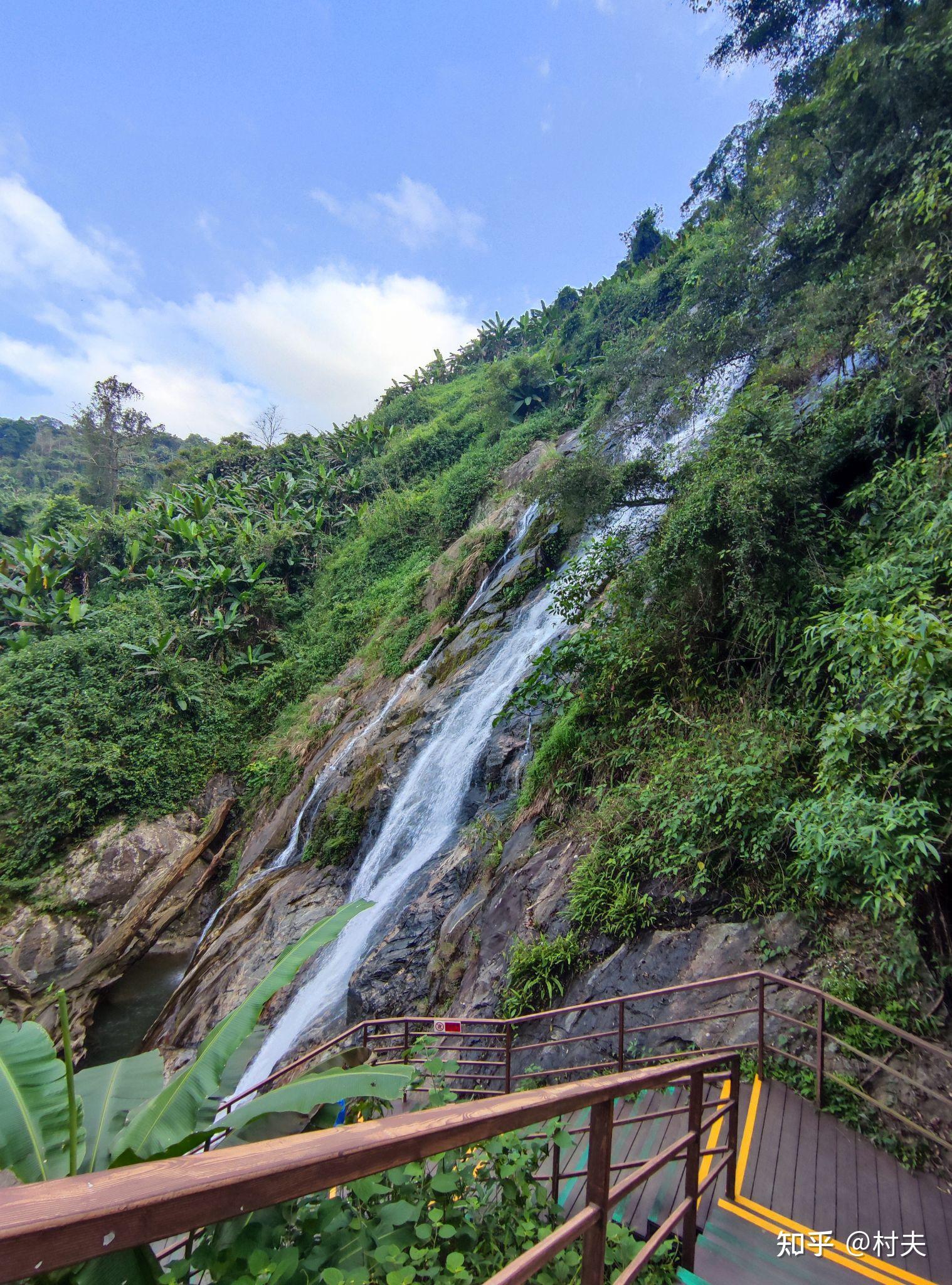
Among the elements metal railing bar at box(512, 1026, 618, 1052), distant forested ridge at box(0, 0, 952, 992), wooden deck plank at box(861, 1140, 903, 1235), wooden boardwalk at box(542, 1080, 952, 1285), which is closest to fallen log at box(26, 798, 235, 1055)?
distant forested ridge at box(0, 0, 952, 992)

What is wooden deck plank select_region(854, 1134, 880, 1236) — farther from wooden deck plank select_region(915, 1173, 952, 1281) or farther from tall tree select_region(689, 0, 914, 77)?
tall tree select_region(689, 0, 914, 77)

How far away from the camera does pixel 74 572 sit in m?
24.2

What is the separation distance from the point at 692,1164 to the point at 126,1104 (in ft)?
8.11

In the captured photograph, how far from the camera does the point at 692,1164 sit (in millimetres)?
2715

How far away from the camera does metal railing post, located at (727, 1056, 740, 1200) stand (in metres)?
3.43

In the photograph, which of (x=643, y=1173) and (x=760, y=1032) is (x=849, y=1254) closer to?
(x=760, y=1032)

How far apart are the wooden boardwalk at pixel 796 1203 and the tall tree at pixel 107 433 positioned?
34.2m

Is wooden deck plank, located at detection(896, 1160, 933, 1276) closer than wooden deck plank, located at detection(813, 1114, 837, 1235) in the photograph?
Yes

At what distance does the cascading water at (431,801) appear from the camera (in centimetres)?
877

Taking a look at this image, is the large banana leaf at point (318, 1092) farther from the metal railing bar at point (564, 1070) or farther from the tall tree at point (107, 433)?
the tall tree at point (107, 433)

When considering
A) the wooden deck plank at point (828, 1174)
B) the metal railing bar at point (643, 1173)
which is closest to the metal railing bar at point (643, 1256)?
the metal railing bar at point (643, 1173)

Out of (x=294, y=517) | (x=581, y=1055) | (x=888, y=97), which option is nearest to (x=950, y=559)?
(x=581, y=1055)

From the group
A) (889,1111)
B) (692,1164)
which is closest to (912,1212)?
(889,1111)

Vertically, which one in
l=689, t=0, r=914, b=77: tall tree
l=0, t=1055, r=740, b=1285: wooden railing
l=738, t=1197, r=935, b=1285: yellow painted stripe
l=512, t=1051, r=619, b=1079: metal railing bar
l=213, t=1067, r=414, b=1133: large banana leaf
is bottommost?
l=512, t=1051, r=619, b=1079: metal railing bar
